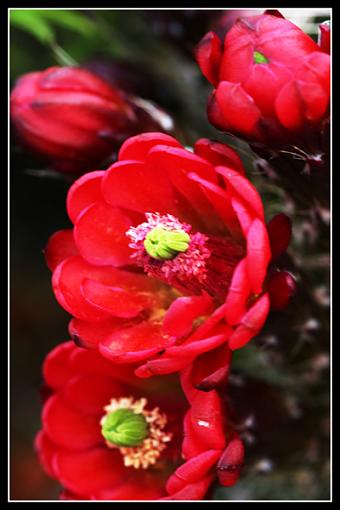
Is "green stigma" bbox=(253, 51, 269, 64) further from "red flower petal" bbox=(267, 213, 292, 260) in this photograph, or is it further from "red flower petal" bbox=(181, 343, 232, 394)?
"red flower petal" bbox=(181, 343, 232, 394)

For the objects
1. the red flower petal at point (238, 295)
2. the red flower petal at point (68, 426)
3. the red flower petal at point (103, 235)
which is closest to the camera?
the red flower petal at point (238, 295)

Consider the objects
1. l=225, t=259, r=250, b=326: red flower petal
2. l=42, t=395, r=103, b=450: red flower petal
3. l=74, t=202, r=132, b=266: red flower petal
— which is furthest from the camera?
l=42, t=395, r=103, b=450: red flower petal

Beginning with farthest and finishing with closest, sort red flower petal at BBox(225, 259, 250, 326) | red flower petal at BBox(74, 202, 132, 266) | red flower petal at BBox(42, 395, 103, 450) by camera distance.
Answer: red flower petal at BBox(42, 395, 103, 450) < red flower petal at BBox(74, 202, 132, 266) < red flower petal at BBox(225, 259, 250, 326)

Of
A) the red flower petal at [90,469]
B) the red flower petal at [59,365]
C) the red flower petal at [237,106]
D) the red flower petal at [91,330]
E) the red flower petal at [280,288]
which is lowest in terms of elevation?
the red flower petal at [90,469]

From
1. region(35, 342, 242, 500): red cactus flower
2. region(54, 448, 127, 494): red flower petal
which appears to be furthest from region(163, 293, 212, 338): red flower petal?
region(54, 448, 127, 494): red flower petal

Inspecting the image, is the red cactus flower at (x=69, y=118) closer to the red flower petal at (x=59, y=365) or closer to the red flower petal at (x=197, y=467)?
the red flower petal at (x=59, y=365)

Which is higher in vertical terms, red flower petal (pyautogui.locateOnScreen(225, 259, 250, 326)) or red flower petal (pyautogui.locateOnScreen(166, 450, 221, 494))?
red flower petal (pyautogui.locateOnScreen(225, 259, 250, 326))

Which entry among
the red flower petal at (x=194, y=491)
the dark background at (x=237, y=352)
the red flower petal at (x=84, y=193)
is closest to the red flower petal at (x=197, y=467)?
the red flower petal at (x=194, y=491)

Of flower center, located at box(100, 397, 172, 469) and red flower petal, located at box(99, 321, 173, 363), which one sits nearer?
red flower petal, located at box(99, 321, 173, 363)

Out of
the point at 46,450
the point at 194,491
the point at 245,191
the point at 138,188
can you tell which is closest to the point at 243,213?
the point at 245,191
